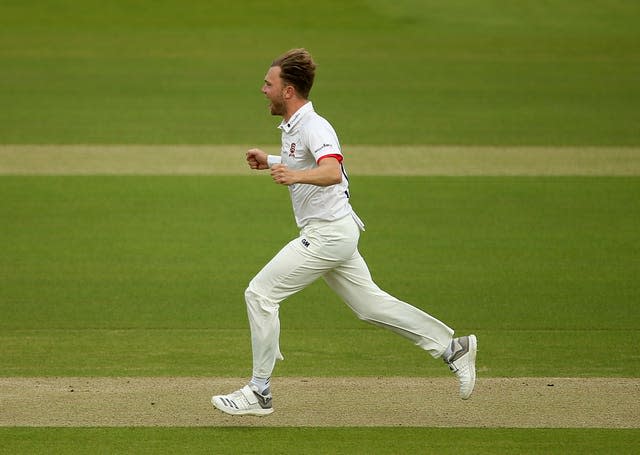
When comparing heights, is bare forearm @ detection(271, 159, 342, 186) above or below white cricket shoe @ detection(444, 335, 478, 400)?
above

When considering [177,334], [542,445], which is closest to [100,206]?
[177,334]

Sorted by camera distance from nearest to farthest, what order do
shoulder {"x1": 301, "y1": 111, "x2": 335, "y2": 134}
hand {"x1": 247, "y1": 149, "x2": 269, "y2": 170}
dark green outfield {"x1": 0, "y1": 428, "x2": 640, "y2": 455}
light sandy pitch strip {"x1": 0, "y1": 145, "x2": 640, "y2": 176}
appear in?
1. dark green outfield {"x1": 0, "y1": 428, "x2": 640, "y2": 455}
2. shoulder {"x1": 301, "y1": 111, "x2": 335, "y2": 134}
3. hand {"x1": 247, "y1": 149, "x2": 269, "y2": 170}
4. light sandy pitch strip {"x1": 0, "y1": 145, "x2": 640, "y2": 176}

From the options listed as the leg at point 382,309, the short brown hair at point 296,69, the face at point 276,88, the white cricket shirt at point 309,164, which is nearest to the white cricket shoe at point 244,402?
the leg at point 382,309

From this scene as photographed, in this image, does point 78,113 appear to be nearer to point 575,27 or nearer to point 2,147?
point 2,147

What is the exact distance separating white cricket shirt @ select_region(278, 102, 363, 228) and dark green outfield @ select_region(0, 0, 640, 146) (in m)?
16.3

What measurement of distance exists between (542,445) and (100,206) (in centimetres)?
1091

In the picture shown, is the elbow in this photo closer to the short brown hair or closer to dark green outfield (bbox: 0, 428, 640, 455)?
the short brown hair

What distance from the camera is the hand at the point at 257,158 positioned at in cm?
823

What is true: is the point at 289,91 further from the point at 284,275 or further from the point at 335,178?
the point at 284,275

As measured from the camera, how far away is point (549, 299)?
11.9m

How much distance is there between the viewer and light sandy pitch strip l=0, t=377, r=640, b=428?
7.80 meters

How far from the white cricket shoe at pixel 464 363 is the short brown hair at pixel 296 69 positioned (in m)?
1.94

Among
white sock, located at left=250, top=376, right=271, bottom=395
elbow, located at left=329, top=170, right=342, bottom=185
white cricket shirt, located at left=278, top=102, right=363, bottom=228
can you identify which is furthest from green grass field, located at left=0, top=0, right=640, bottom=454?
elbow, located at left=329, top=170, right=342, bottom=185

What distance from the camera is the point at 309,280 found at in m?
7.83
